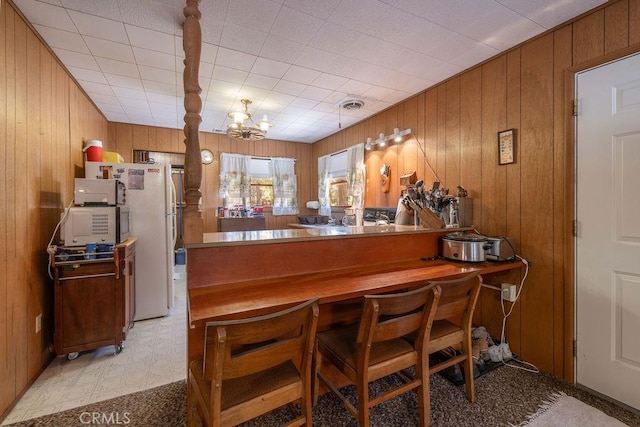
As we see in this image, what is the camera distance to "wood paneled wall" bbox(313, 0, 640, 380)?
2.02 m

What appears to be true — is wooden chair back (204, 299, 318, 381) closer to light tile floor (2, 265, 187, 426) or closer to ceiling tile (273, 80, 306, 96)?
light tile floor (2, 265, 187, 426)

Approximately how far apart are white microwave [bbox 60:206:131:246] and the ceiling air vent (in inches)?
106

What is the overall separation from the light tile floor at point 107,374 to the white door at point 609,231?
2.98 metres

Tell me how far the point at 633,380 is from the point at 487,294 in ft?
3.20

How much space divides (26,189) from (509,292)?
12.5 feet

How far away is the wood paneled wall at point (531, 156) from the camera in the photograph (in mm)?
2020

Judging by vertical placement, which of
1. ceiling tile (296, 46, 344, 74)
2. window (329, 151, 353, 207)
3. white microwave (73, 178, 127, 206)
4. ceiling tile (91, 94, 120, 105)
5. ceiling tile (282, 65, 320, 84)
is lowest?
white microwave (73, 178, 127, 206)

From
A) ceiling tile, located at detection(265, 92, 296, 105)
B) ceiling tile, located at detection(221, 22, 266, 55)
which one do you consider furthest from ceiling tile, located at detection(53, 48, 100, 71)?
ceiling tile, located at detection(265, 92, 296, 105)

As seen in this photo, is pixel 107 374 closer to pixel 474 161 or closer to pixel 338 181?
pixel 474 161

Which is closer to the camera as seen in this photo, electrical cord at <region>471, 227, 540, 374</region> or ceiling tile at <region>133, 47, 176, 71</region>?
electrical cord at <region>471, 227, 540, 374</region>

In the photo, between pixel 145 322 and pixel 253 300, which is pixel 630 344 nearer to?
pixel 253 300

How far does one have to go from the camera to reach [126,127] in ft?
14.8

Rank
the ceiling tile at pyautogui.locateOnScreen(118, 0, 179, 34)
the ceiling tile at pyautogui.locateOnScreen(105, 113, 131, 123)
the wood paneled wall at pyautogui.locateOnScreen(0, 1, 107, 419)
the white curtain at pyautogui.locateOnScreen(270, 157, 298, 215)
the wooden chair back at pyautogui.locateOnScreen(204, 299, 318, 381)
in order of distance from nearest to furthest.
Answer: the wooden chair back at pyautogui.locateOnScreen(204, 299, 318, 381) → the wood paneled wall at pyautogui.locateOnScreen(0, 1, 107, 419) → the ceiling tile at pyautogui.locateOnScreen(118, 0, 179, 34) → the ceiling tile at pyautogui.locateOnScreen(105, 113, 131, 123) → the white curtain at pyautogui.locateOnScreen(270, 157, 298, 215)

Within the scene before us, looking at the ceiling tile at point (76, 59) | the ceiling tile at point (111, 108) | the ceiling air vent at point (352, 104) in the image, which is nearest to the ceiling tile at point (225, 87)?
the ceiling tile at point (76, 59)
